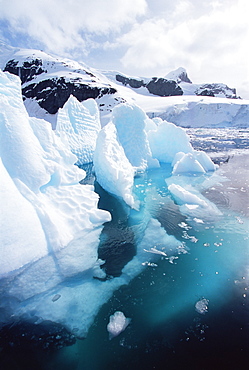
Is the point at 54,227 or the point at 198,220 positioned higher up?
the point at 54,227

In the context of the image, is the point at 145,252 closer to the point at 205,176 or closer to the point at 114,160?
the point at 114,160

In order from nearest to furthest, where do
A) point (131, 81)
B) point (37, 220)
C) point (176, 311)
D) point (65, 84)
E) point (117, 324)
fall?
1. point (117, 324)
2. point (176, 311)
3. point (37, 220)
4. point (65, 84)
5. point (131, 81)

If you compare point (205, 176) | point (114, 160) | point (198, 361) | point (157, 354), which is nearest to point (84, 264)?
point (157, 354)

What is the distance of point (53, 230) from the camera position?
147 inches

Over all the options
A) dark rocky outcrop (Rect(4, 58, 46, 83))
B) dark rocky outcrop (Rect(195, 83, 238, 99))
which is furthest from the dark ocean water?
dark rocky outcrop (Rect(195, 83, 238, 99))

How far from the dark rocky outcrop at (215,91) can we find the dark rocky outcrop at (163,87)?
29.9 feet

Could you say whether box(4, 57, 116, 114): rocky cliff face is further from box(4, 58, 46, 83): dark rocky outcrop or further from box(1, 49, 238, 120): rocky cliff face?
box(4, 58, 46, 83): dark rocky outcrop

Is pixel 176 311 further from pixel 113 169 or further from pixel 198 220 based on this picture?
pixel 113 169

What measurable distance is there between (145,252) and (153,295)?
989 mm

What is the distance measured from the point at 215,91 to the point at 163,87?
21033 mm

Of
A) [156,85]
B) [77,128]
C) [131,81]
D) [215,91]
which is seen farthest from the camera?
[215,91]

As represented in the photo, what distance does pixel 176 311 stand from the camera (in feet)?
8.80

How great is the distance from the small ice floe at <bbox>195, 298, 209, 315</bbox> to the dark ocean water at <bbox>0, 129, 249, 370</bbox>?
0.7 inches

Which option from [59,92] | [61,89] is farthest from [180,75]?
[59,92]
